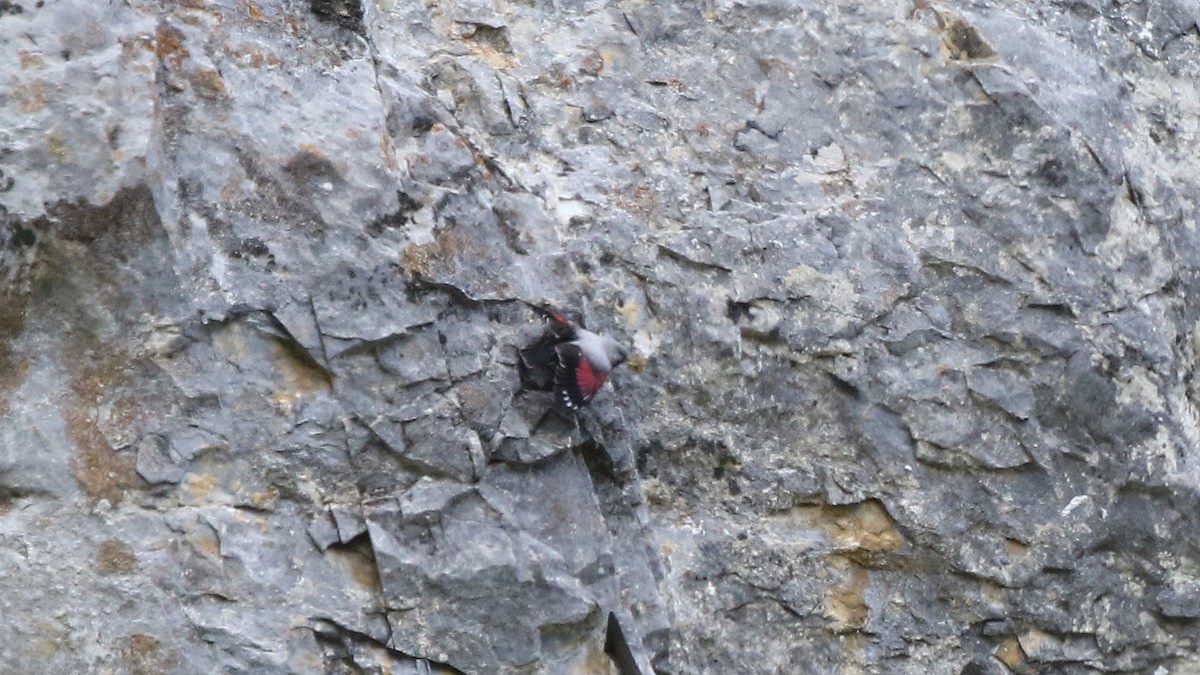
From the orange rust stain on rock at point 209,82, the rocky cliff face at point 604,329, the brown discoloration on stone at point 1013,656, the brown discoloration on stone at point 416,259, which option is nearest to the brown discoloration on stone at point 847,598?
the rocky cliff face at point 604,329

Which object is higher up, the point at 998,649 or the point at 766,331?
the point at 766,331

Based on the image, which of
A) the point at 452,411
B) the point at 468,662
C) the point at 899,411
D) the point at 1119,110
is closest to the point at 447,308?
the point at 452,411

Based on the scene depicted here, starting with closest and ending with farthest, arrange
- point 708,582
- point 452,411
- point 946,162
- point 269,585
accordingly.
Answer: point 269,585 < point 452,411 < point 708,582 < point 946,162

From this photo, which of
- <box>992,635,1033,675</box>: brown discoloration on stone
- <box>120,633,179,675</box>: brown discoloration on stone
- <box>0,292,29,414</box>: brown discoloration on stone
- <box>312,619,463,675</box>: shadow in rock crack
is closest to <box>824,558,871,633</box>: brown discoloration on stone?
<box>992,635,1033,675</box>: brown discoloration on stone

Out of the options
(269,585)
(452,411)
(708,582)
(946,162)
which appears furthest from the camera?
(946,162)

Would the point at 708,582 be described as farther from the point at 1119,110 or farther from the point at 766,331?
the point at 1119,110

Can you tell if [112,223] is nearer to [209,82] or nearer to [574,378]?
[209,82]

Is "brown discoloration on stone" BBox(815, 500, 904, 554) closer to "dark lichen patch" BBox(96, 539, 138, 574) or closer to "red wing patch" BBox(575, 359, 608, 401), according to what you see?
"red wing patch" BBox(575, 359, 608, 401)
